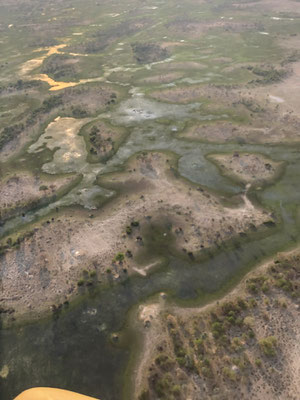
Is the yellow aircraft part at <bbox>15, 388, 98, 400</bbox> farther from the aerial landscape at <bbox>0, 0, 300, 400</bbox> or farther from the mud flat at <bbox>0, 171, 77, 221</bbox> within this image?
the mud flat at <bbox>0, 171, 77, 221</bbox>

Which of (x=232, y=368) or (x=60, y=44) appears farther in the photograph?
(x=60, y=44)

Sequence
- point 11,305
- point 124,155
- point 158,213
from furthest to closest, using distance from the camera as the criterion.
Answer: point 124,155 → point 158,213 → point 11,305

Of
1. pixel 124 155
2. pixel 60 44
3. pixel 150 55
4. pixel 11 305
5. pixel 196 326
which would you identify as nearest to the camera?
pixel 196 326

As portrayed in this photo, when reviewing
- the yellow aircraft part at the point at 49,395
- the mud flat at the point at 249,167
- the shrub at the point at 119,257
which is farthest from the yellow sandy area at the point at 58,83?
the yellow aircraft part at the point at 49,395

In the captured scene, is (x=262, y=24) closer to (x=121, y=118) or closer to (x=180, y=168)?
(x=121, y=118)

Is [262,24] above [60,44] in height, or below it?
above

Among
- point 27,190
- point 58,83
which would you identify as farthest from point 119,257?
point 58,83

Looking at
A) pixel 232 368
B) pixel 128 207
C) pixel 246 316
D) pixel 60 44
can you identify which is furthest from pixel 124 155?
pixel 60 44
